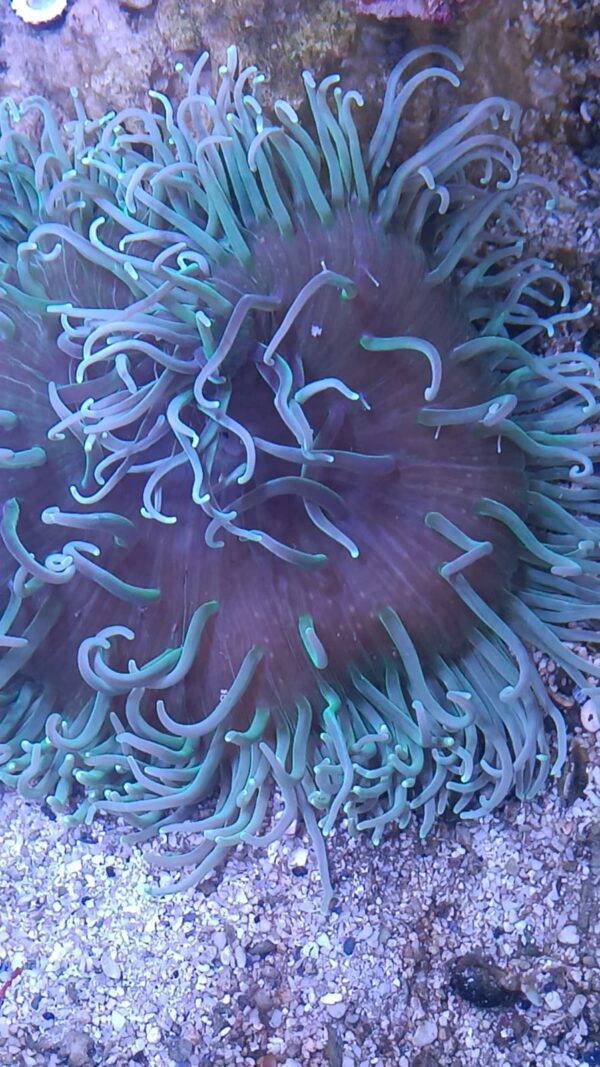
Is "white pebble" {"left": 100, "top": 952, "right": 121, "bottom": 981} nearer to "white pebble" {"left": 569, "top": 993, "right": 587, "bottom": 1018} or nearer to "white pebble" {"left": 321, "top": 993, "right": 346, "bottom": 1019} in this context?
"white pebble" {"left": 321, "top": 993, "right": 346, "bottom": 1019}

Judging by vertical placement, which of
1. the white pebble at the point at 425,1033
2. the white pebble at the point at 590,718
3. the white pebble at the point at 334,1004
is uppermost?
the white pebble at the point at 590,718

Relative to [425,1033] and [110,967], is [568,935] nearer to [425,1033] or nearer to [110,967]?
[425,1033]

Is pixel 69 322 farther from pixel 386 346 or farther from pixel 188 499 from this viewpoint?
pixel 386 346

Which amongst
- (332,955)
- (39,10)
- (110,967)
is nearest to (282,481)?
(332,955)

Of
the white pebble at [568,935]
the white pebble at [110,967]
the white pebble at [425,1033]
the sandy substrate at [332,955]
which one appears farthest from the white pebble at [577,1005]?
the white pebble at [110,967]

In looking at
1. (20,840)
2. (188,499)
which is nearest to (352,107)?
(188,499)

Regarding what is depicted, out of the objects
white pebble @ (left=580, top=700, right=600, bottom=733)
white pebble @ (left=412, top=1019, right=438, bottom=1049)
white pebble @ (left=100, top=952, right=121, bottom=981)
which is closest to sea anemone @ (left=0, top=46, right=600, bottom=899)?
white pebble @ (left=580, top=700, right=600, bottom=733)

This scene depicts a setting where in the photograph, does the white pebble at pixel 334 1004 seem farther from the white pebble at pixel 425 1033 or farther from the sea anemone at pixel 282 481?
the sea anemone at pixel 282 481
